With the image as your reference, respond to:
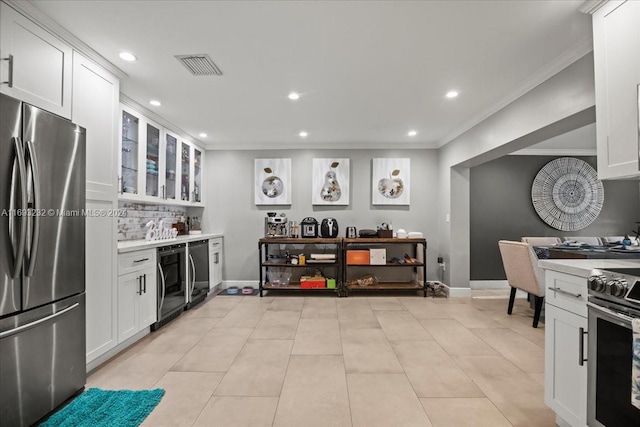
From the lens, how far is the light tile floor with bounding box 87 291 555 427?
193 cm

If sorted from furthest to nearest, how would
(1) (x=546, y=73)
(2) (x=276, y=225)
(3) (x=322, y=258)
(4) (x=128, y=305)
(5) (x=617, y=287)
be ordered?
(2) (x=276, y=225) < (3) (x=322, y=258) < (4) (x=128, y=305) < (1) (x=546, y=73) < (5) (x=617, y=287)

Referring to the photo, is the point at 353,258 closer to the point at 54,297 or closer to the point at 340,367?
the point at 340,367

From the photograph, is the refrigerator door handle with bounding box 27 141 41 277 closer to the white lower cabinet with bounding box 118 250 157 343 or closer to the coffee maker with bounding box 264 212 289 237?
the white lower cabinet with bounding box 118 250 157 343

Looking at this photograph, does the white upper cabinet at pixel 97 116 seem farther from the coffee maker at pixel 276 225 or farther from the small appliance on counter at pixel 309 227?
the small appliance on counter at pixel 309 227

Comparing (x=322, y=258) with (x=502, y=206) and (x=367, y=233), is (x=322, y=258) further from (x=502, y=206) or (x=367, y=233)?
(x=502, y=206)

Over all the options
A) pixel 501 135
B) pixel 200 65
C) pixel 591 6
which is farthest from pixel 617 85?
pixel 200 65

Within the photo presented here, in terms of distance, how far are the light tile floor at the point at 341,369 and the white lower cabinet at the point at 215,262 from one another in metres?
0.92

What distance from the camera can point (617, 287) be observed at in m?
1.37

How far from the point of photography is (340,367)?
Answer: 2.52 metres

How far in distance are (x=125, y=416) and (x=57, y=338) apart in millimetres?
640

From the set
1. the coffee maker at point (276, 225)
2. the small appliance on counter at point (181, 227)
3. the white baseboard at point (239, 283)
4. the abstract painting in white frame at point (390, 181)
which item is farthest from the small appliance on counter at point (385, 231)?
the small appliance on counter at point (181, 227)

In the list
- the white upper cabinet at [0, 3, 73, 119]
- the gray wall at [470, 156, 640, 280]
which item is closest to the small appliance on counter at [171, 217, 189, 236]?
the white upper cabinet at [0, 3, 73, 119]

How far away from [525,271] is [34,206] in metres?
4.42

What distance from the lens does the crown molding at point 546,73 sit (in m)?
2.28
